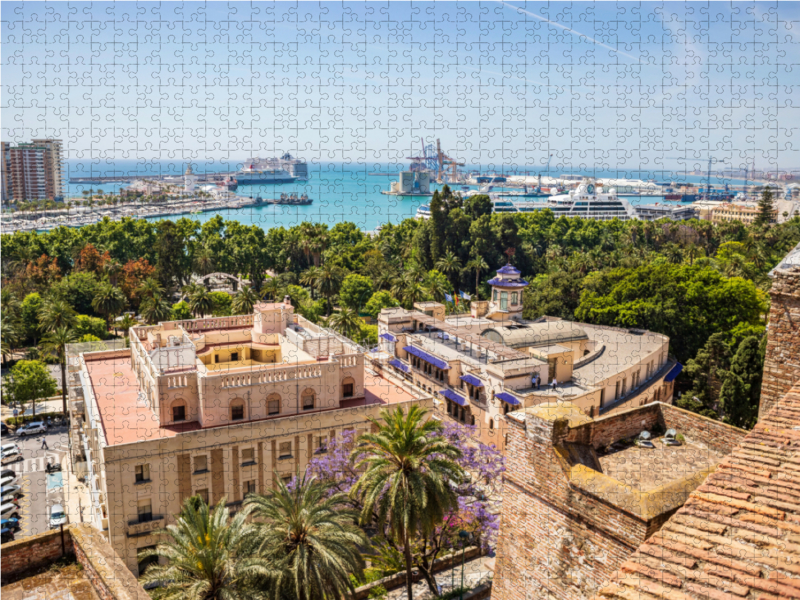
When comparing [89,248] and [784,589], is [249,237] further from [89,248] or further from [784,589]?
[784,589]

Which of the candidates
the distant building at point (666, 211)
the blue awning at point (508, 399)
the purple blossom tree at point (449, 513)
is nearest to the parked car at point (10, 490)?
the purple blossom tree at point (449, 513)

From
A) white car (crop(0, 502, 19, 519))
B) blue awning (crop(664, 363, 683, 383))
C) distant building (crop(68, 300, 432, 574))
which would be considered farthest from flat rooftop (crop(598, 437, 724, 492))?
blue awning (crop(664, 363, 683, 383))

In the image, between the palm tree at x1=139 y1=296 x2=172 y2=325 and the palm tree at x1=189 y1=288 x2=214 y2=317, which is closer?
the palm tree at x1=139 y1=296 x2=172 y2=325

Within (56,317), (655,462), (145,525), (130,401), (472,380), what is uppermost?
(655,462)

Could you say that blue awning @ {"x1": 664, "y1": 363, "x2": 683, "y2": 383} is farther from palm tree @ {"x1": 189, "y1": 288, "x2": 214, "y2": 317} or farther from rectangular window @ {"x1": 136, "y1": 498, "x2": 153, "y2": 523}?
palm tree @ {"x1": 189, "y1": 288, "x2": 214, "y2": 317}

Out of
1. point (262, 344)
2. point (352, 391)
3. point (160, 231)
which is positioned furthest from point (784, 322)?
point (160, 231)

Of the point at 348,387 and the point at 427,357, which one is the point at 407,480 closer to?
the point at 348,387

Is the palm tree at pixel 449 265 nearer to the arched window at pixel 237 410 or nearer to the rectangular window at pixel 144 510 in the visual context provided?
the arched window at pixel 237 410

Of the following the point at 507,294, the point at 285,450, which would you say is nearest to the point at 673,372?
the point at 507,294
